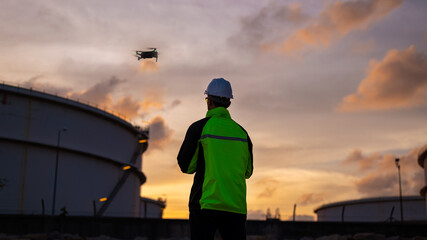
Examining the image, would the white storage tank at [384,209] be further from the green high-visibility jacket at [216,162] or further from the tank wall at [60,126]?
the green high-visibility jacket at [216,162]

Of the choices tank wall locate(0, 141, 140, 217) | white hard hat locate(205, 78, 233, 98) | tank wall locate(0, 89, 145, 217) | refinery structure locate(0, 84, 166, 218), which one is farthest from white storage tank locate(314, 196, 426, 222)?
white hard hat locate(205, 78, 233, 98)

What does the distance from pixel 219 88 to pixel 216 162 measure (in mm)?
626

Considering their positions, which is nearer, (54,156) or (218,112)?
(218,112)

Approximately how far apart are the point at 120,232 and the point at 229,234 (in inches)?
1073

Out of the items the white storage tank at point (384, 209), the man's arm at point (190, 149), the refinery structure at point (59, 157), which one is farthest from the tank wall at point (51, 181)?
the man's arm at point (190, 149)

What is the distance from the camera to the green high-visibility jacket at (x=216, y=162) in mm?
4250

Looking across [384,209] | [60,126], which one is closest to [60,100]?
[60,126]

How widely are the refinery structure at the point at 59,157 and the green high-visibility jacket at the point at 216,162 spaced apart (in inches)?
1794

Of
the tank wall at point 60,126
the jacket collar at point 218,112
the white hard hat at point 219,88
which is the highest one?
the tank wall at point 60,126

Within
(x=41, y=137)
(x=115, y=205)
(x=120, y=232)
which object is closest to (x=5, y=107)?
(x=41, y=137)

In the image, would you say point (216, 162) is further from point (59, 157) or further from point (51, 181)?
point (59, 157)

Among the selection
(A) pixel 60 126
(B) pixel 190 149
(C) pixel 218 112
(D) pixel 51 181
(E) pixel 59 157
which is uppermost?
(A) pixel 60 126

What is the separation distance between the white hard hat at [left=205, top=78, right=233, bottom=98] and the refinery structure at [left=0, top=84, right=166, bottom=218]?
4552 centimetres

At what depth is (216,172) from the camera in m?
4.28
